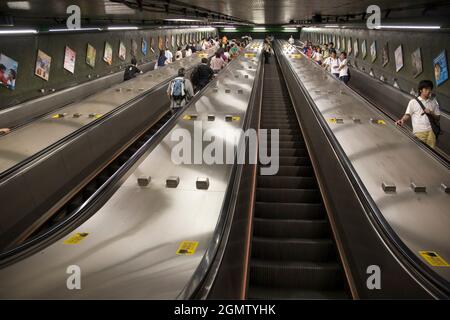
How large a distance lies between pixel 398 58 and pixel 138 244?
12.3 m

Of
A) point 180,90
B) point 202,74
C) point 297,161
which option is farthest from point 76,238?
point 202,74

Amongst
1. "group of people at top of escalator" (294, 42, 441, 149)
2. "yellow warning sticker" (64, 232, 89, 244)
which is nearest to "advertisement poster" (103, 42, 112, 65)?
"group of people at top of escalator" (294, 42, 441, 149)

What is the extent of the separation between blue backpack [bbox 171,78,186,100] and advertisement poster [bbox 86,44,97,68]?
20.2ft

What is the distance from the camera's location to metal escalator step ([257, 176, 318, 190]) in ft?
18.7

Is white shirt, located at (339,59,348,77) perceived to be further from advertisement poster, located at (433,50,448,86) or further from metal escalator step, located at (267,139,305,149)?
metal escalator step, located at (267,139,305,149)

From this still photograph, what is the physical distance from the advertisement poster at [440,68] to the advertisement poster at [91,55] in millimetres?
10709

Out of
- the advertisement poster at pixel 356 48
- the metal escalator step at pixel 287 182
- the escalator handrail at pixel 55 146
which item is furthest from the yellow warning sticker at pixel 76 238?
the advertisement poster at pixel 356 48

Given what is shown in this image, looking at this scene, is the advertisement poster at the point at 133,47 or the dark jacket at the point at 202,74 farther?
the advertisement poster at the point at 133,47

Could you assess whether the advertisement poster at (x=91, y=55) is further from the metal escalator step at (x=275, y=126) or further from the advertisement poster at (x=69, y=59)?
the metal escalator step at (x=275, y=126)

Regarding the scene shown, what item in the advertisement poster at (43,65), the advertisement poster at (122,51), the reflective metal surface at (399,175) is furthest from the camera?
the advertisement poster at (122,51)

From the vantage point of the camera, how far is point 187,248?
2.72 meters

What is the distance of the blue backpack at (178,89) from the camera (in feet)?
25.1

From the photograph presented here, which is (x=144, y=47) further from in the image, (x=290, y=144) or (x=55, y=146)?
(x=55, y=146)

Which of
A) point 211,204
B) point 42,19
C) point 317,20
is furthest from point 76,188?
point 317,20
